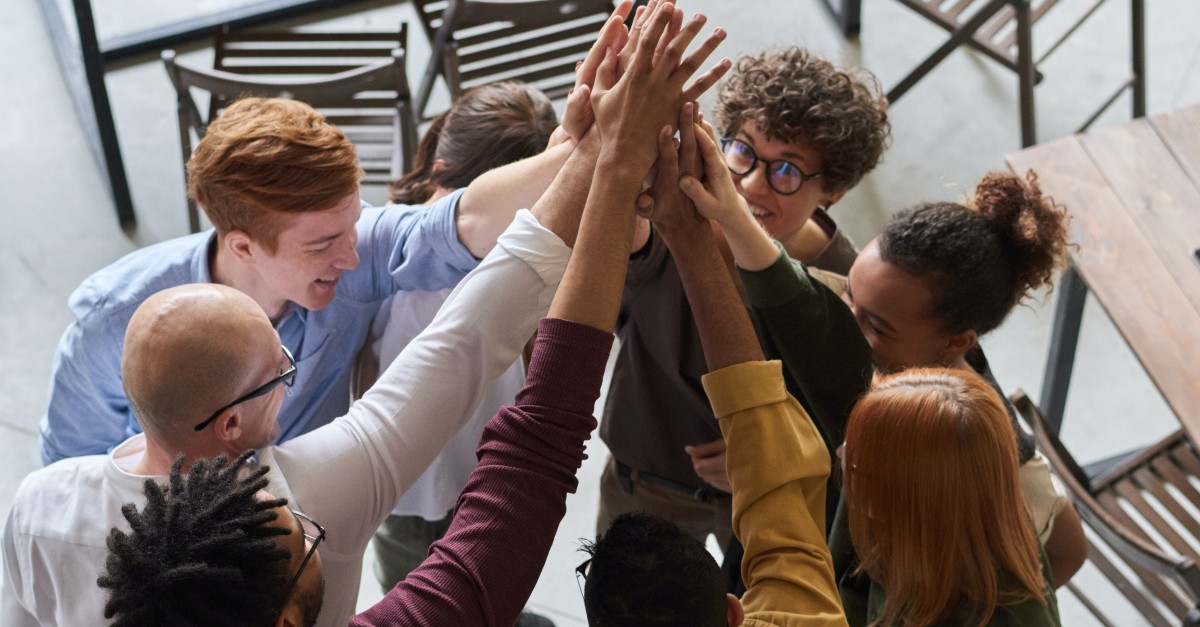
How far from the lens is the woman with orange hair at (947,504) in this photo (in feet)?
4.83

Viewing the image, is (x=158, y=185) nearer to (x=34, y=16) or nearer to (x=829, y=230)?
(x=34, y=16)

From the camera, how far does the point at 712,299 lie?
157 cm

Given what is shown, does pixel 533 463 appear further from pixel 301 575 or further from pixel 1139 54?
pixel 1139 54

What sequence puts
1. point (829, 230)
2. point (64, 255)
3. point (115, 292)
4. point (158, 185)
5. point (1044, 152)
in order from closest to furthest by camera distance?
point (115, 292)
point (829, 230)
point (1044, 152)
point (64, 255)
point (158, 185)

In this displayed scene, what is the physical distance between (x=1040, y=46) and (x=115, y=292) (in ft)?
13.3

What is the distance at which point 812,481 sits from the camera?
1521 millimetres

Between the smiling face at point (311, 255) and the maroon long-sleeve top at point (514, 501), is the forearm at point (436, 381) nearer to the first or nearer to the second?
Answer: the maroon long-sleeve top at point (514, 501)

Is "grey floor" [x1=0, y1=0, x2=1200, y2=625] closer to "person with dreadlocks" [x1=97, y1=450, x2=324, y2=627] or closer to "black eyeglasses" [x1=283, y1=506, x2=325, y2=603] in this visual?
"black eyeglasses" [x1=283, y1=506, x2=325, y2=603]

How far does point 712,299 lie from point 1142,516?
5.85 feet

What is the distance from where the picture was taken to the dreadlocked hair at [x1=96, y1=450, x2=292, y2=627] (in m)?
1.18

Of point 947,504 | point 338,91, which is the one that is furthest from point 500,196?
point 338,91

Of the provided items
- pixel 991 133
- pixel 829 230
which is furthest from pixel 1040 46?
pixel 829 230

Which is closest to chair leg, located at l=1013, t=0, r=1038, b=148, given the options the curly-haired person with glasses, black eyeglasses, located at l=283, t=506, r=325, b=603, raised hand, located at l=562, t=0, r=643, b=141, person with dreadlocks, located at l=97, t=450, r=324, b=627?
the curly-haired person with glasses

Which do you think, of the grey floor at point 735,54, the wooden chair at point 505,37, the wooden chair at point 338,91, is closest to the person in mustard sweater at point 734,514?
the grey floor at point 735,54
